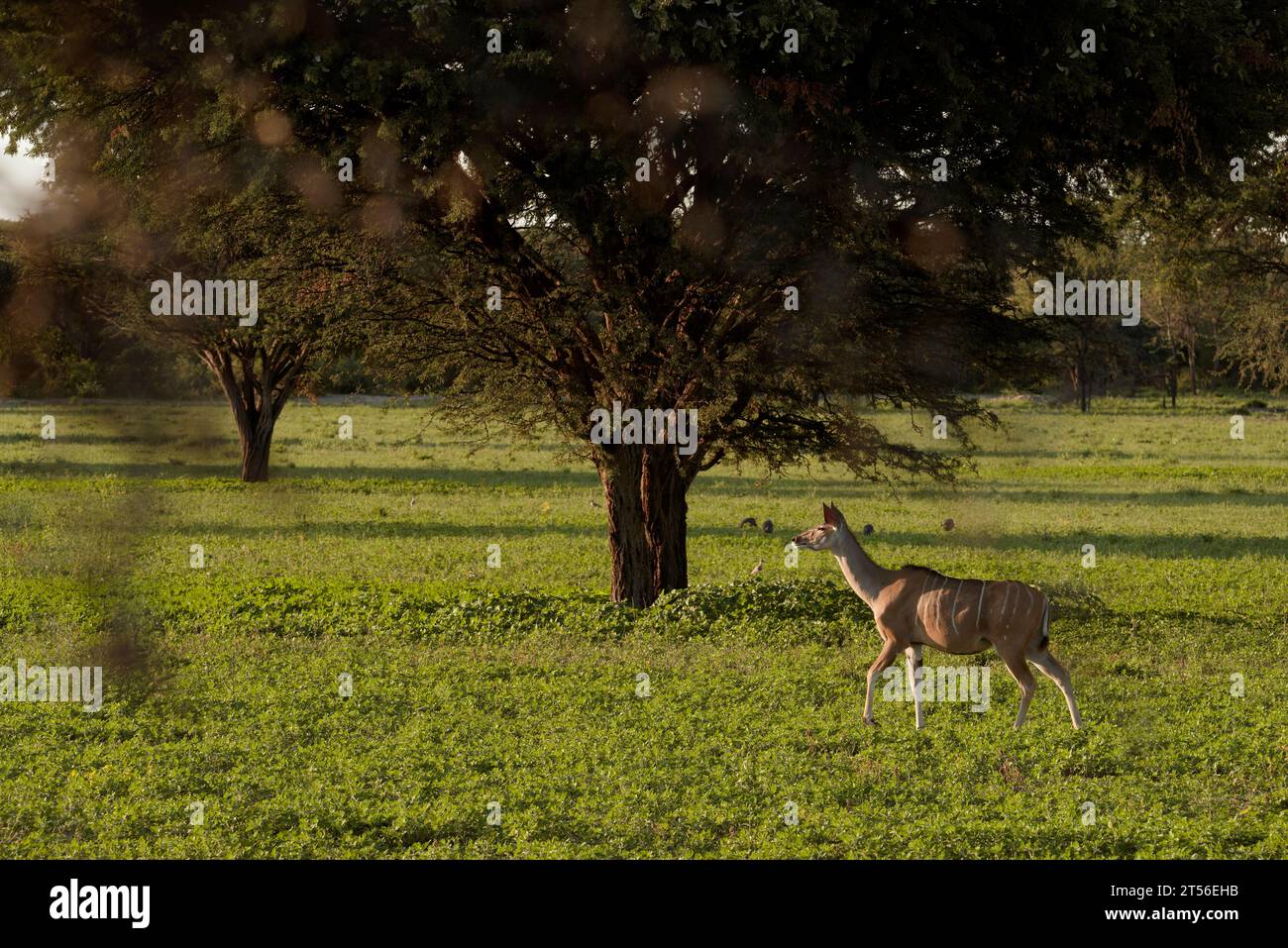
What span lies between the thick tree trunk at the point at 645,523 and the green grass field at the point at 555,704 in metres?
1.07

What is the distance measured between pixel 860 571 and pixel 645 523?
7.38 m

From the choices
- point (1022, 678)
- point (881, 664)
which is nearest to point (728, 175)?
point (881, 664)

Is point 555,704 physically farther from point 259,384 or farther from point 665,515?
point 259,384

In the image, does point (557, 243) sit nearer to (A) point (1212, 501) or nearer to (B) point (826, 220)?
(B) point (826, 220)

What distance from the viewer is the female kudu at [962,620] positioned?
1141 cm

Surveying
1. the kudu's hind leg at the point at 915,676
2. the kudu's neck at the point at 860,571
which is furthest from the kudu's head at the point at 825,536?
the kudu's hind leg at the point at 915,676

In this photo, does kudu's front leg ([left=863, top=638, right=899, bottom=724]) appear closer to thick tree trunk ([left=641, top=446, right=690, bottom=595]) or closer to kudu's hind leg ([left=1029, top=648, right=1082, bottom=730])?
kudu's hind leg ([left=1029, top=648, right=1082, bottom=730])

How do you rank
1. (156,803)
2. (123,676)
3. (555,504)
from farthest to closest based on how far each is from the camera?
(555,504), (156,803), (123,676)

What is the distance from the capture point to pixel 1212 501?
37.2 m

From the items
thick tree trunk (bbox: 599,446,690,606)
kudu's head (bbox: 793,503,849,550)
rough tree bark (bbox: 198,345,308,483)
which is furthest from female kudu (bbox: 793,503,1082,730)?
rough tree bark (bbox: 198,345,308,483)

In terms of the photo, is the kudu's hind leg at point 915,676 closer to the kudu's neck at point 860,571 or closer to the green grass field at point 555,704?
the green grass field at point 555,704

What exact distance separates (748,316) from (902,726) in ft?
24.6

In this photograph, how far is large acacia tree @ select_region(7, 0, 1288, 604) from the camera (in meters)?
14.0

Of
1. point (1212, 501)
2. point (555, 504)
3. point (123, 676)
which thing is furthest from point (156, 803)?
point (1212, 501)
